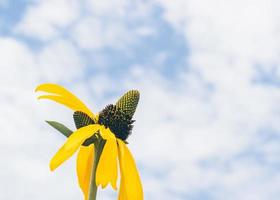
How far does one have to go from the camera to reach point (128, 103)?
239 centimetres

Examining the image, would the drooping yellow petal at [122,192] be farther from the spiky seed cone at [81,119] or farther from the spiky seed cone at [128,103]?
the spiky seed cone at [128,103]

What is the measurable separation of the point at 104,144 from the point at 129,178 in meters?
0.18

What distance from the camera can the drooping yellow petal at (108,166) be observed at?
72.0 inches

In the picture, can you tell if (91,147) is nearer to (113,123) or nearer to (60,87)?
(113,123)

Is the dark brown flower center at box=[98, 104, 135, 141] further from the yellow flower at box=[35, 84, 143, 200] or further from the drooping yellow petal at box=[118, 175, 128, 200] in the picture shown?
the drooping yellow petal at box=[118, 175, 128, 200]

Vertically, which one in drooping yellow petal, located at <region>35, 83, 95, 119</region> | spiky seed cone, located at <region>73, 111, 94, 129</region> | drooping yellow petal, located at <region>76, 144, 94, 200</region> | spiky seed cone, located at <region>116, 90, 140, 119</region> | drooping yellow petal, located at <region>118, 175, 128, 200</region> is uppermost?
spiky seed cone, located at <region>116, 90, 140, 119</region>

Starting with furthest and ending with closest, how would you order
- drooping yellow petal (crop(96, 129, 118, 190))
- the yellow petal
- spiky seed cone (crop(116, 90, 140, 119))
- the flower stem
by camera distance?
1. spiky seed cone (crop(116, 90, 140, 119))
2. the yellow petal
3. drooping yellow petal (crop(96, 129, 118, 190))
4. the flower stem

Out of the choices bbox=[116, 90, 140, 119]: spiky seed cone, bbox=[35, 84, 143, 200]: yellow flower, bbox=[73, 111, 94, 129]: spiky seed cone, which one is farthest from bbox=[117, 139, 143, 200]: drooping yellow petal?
bbox=[116, 90, 140, 119]: spiky seed cone

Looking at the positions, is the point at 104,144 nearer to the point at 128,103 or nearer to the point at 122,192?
the point at 122,192

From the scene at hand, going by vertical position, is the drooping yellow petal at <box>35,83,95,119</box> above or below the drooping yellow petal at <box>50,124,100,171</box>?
above

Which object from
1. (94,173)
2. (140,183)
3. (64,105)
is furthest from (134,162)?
(64,105)

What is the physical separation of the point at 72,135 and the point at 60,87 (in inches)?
14.0

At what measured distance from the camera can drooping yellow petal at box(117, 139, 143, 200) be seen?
1.92 meters

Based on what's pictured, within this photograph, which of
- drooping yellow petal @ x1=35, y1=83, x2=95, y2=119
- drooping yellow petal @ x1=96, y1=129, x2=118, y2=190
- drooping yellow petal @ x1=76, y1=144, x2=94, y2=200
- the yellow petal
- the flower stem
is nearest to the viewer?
the flower stem
